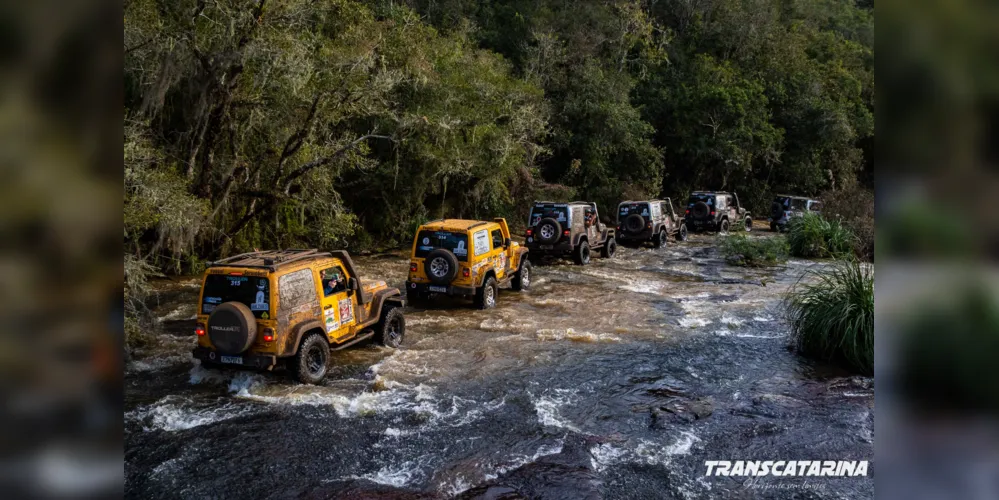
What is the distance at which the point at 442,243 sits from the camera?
13.4 m

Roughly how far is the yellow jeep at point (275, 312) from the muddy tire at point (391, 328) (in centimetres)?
93

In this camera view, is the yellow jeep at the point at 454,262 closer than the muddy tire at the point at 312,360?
No

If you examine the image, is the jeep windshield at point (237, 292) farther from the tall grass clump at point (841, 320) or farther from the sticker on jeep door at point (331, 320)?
the tall grass clump at point (841, 320)

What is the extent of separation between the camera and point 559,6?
121ft

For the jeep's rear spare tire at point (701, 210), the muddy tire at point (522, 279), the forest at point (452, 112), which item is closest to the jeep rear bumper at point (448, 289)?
the muddy tire at point (522, 279)

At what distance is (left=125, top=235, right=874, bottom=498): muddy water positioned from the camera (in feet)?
21.4

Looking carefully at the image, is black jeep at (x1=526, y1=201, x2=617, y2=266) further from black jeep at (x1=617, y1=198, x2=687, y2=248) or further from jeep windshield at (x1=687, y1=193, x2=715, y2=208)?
jeep windshield at (x1=687, y1=193, x2=715, y2=208)

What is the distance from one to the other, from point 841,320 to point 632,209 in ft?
46.1

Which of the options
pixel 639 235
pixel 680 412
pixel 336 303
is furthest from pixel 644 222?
pixel 336 303

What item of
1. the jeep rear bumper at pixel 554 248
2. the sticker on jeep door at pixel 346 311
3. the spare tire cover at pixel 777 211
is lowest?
the sticker on jeep door at pixel 346 311

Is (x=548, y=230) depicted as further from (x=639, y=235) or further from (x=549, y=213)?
(x=639, y=235)

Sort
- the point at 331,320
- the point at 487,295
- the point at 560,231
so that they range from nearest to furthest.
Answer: the point at 331,320
the point at 487,295
the point at 560,231

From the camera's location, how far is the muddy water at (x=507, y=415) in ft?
21.4
